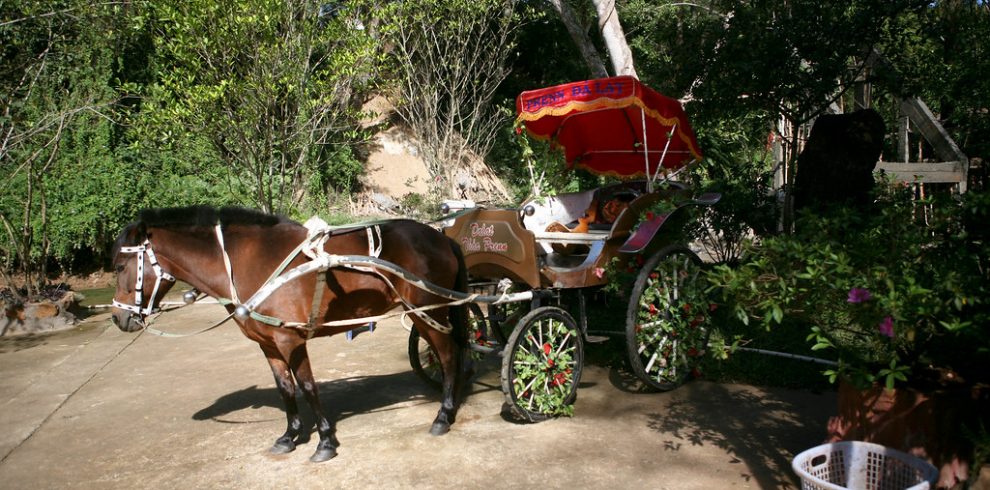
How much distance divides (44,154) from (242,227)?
891cm

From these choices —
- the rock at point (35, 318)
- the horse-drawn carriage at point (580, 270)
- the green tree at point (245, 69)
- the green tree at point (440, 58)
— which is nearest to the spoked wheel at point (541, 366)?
the horse-drawn carriage at point (580, 270)

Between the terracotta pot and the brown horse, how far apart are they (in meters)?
2.58

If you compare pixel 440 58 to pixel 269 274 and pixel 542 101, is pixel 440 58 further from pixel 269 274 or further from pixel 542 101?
pixel 269 274

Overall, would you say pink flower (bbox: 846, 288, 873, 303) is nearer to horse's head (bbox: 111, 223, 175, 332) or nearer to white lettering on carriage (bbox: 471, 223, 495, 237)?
white lettering on carriage (bbox: 471, 223, 495, 237)

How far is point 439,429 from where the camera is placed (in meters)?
4.67

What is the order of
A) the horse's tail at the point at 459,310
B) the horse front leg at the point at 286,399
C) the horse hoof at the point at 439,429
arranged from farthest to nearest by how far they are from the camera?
1. the horse's tail at the point at 459,310
2. the horse hoof at the point at 439,429
3. the horse front leg at the point at 286,399

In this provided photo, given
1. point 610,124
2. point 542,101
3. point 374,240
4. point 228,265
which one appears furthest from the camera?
point 610,124

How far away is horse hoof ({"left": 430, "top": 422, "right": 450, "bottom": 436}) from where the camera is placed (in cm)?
466

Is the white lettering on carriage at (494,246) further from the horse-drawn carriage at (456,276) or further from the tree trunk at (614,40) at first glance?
the tree trunk at (614,40)

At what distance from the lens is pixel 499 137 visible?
1941 centimetres

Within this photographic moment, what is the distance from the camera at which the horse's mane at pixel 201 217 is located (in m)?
4.23

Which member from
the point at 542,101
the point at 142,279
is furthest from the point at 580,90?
the point at 142,279

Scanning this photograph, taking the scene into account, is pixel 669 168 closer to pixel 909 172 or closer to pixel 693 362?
pixel 693 362

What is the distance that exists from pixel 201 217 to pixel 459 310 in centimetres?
179
